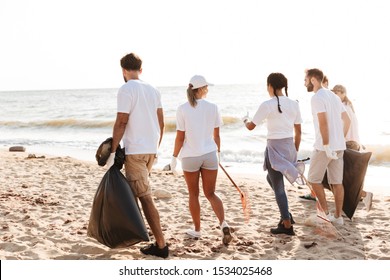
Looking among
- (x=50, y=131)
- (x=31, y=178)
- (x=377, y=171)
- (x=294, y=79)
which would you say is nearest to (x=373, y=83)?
(x=294, y=79)

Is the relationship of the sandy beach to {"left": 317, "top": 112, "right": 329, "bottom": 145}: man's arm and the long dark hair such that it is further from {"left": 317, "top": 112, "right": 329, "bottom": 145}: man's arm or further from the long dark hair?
the long dark hair

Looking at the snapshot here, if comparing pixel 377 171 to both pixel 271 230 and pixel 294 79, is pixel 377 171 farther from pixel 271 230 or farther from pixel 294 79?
pixel 294 79

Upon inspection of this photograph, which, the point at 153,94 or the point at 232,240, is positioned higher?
the point at 153,94

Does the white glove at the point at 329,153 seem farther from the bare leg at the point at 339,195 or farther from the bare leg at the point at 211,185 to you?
the bare leg at the point at 211,185

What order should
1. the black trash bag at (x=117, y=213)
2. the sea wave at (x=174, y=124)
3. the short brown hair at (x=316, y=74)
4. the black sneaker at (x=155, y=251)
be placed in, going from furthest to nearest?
1. the sea wave at (x=174, y=124)
2. the short brown hair at (x=316, y=74)
3. the black sneaker at (x=155, y=251)
4. the black trash bag at (x=117, y=213)

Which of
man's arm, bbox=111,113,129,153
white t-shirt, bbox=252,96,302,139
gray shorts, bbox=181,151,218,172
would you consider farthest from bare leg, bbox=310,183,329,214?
man's arm, bbox=111,113,129,153

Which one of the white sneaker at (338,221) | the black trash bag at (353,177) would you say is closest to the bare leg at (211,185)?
the white sneaker at (338,221)

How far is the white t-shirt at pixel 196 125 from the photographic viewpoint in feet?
13.1

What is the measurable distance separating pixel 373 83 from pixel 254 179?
49239 millimetres

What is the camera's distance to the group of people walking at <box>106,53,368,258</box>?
12.1ft

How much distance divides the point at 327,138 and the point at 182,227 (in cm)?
178

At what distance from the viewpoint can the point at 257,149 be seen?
1354 cm

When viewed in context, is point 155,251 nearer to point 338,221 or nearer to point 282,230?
point 282,230

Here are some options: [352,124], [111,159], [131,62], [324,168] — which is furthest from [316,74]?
[111,159]
